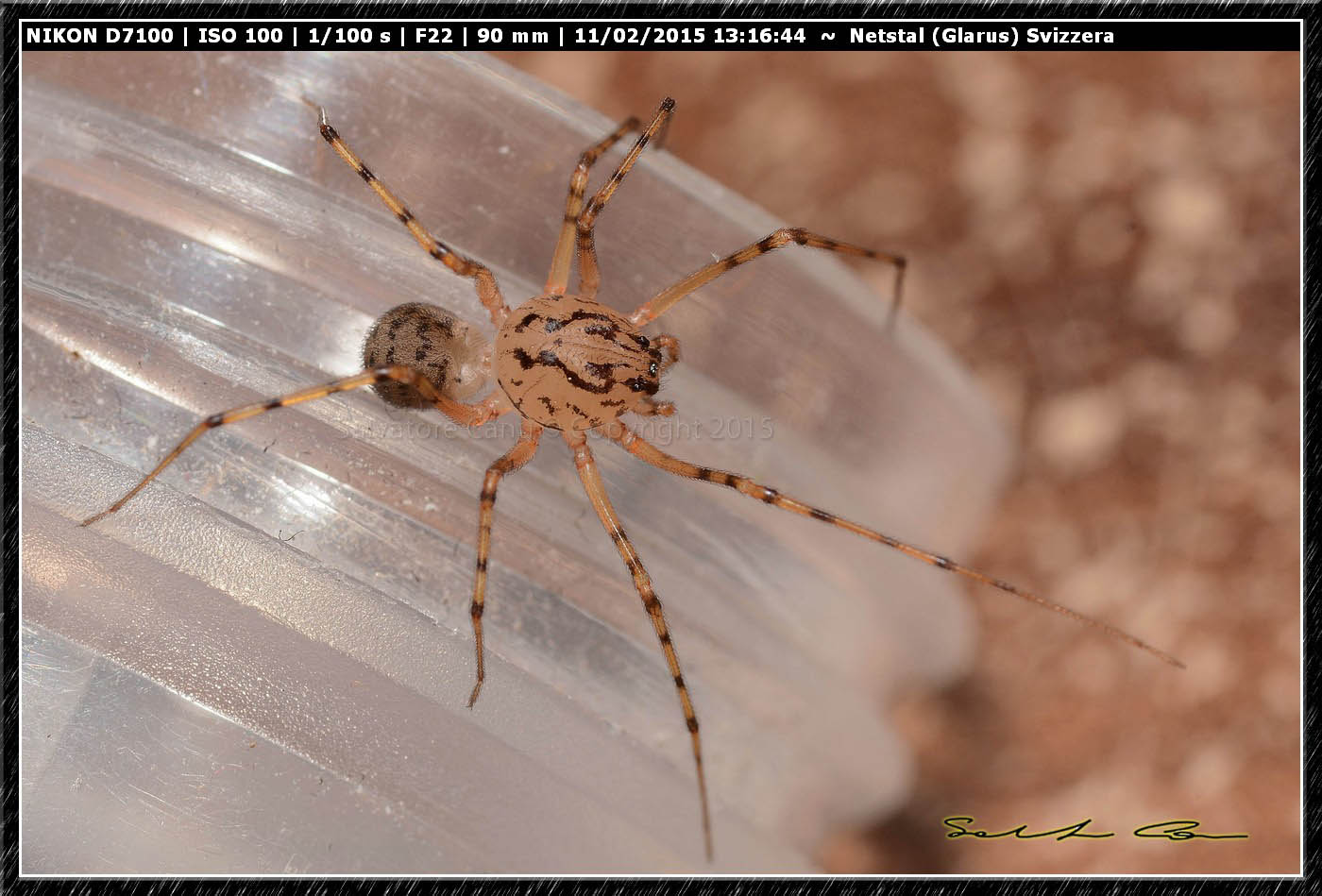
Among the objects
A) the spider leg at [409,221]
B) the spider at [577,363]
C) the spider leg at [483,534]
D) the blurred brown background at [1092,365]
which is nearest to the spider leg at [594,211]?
the spider at [577,363]

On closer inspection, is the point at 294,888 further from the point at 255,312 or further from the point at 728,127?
the point at 728,127

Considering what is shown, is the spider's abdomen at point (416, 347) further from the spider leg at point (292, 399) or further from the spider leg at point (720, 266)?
the spider leg at point (720, 266)

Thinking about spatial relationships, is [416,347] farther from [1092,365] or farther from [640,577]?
[1092,365]

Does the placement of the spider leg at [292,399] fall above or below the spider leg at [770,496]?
below

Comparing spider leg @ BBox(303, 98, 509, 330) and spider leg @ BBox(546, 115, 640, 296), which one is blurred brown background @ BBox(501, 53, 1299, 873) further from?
spider leg @ BBox(303, 98, 509, 330)

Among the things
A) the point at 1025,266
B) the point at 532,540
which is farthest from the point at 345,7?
the point at 1025,266
